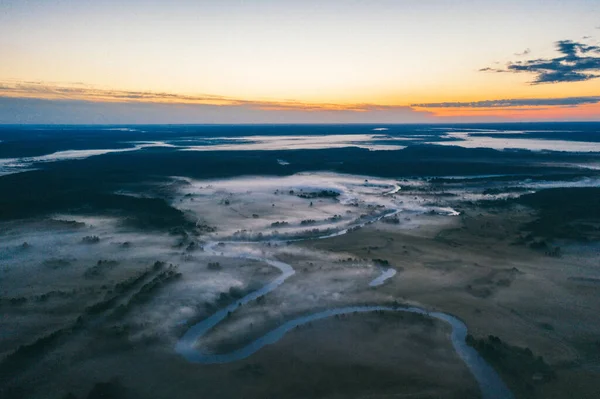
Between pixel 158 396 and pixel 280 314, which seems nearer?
pixel 158 396

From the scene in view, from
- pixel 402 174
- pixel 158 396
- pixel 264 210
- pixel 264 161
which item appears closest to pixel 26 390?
pixel 158 396

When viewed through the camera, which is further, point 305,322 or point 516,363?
point 305,322

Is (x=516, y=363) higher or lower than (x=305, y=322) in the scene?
higher

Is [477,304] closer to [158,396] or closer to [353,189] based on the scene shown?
[158,396]

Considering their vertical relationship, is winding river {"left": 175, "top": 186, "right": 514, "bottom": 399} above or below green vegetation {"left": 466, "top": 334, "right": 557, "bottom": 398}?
below

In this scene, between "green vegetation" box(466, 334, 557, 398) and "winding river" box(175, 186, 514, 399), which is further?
"winding river" box(175, 186, 514, 399)

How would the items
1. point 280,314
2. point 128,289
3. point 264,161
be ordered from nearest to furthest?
point 280,314
point 128,289
point 264,161

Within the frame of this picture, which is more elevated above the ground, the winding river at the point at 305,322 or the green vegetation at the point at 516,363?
the green vegetation at the point at 516,363

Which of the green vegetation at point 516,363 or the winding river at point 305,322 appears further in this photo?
the winding river at point 305,322

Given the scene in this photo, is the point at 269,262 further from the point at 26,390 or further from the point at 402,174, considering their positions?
the point at 402,174

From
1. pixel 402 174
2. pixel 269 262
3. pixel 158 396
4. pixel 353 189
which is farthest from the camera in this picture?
pixel 402 174
